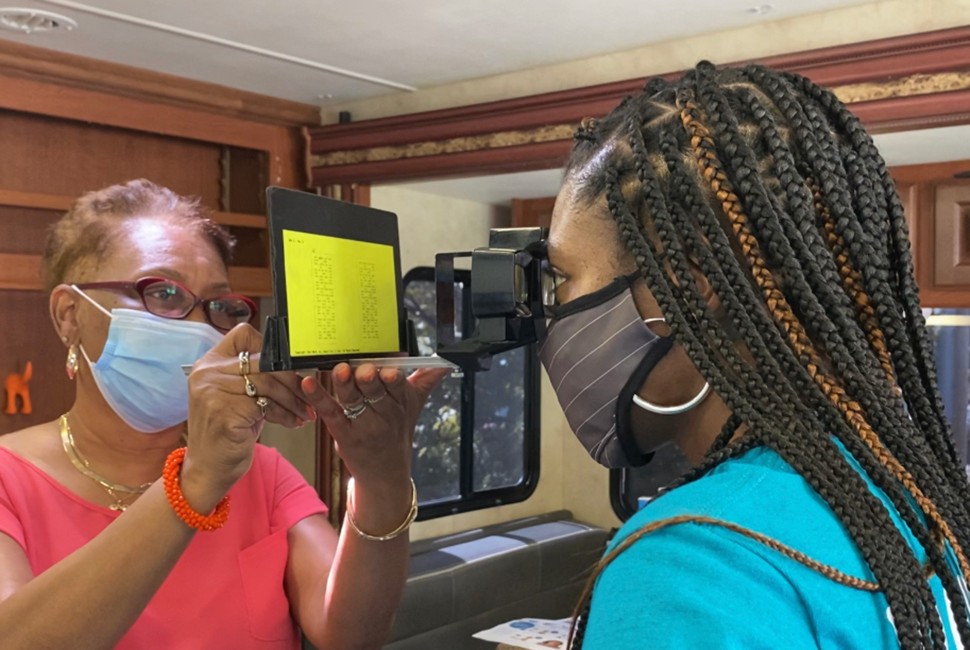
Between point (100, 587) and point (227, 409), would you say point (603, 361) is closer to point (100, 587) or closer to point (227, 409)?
point (227, 409)

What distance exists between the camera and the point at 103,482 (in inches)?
49.6

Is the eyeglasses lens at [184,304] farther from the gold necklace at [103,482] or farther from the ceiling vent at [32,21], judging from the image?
the ceiling vent at [32,21]

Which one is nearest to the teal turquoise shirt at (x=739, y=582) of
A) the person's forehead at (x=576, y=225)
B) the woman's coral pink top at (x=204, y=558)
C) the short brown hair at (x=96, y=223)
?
the person's forehead at (x=576, y=225)

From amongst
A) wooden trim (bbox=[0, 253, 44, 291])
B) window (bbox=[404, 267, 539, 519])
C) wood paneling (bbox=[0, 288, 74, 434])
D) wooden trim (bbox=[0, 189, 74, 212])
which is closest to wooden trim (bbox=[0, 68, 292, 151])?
wooden trim (bbox=[0, 189, 74, 212])

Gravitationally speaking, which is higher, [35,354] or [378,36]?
[378,36]

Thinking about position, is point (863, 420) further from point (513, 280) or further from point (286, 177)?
point (286, 177)

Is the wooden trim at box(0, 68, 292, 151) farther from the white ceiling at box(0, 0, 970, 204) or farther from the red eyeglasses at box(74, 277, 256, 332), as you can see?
the red eyeglasses at box(74, 277, 256, 332)

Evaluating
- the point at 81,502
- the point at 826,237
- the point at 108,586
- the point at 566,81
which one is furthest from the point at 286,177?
the point at 826,237

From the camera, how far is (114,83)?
2422 mm

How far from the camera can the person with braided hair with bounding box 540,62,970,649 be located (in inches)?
22.2

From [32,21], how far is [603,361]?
1832 millimetres

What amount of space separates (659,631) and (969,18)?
68.6 inches

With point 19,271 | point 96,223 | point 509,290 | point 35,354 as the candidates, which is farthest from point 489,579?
point 509,290

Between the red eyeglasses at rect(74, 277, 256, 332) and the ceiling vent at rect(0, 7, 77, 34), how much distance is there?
974 mm
